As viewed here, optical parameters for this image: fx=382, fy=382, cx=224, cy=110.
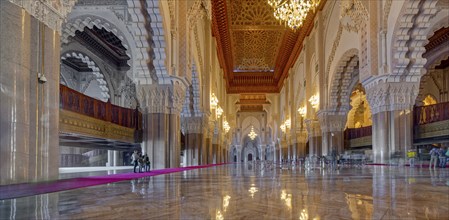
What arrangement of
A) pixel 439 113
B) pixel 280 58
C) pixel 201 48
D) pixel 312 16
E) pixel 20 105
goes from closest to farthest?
pixel 20 105 → pixel 439 113 → pixel 201 48 → pixel 312 16 → pixel 280 58

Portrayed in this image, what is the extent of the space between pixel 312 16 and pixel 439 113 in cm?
768

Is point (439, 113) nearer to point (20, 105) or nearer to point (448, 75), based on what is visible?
point (448, 75)

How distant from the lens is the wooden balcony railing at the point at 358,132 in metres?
16.8

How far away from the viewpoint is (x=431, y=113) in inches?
501

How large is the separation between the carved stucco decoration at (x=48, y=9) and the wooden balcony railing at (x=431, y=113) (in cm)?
1143

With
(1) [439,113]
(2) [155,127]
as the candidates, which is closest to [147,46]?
(2) [155,127]

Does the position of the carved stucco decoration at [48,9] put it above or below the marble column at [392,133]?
above

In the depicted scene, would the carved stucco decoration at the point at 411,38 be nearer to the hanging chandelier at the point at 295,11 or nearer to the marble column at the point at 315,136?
the hanging chandelier at the point at 295,11

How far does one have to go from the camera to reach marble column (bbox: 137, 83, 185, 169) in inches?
406

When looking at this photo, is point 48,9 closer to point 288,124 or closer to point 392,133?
point 392,133

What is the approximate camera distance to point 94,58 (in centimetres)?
1638

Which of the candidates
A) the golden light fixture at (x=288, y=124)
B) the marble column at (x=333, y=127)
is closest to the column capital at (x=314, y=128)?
the marble column at (x=333, y=127)

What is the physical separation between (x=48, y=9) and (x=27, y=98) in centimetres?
122

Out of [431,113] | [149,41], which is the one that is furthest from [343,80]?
[149,41]
